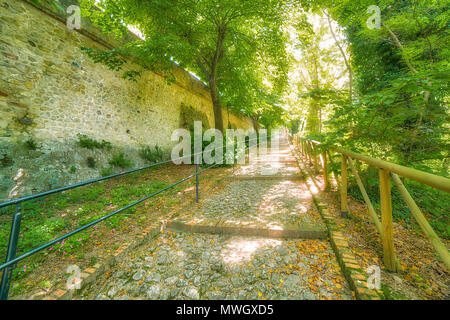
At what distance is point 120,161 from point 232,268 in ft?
16.9

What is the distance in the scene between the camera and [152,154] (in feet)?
22.7

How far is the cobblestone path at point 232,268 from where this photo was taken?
1615mm

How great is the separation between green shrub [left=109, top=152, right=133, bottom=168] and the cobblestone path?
3774mm

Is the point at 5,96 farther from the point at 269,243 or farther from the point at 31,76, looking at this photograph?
the point at 269,243

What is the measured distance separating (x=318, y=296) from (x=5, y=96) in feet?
19.8

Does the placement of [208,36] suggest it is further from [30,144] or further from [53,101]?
[30,144]

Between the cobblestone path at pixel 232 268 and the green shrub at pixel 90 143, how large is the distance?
151 inches

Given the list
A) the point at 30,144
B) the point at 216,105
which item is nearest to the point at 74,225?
the point at 30,144

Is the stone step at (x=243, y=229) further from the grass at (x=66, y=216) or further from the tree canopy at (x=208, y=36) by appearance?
the tree canopy at (x=208, y=36)

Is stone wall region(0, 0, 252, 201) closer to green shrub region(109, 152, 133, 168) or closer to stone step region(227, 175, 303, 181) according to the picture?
green shrub region(109, 152, 133, 168)

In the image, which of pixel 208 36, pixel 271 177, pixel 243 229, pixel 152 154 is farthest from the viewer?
pixel 152 154

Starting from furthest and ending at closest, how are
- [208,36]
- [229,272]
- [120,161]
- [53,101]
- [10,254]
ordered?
[208,36] < [120,161] < [53,101] < [229,272] < [10,254]

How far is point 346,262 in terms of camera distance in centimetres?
172
